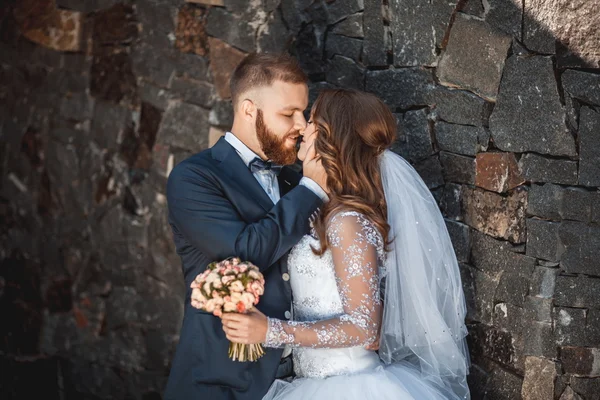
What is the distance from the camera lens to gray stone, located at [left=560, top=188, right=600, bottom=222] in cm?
275

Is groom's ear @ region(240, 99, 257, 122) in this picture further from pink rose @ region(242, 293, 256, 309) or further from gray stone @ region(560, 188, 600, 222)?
gray stone @ region(560, 188, 600, 222)

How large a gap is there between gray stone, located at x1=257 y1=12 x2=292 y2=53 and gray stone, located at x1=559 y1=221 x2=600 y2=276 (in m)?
1.88

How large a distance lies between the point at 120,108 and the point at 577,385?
323 cm

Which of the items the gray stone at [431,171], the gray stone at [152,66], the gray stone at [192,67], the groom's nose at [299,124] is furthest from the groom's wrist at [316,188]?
the gray stone at [152,66]

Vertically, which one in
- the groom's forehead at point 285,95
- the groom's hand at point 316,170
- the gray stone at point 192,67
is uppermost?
the gray stone at point 192,67

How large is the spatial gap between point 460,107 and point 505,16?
1.28 ft

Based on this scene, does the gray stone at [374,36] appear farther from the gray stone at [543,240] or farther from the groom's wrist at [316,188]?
the gray stone at [543,240]

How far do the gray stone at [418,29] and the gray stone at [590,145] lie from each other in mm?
700

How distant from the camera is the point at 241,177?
3.10 metres

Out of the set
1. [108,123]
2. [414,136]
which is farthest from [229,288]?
[108,123]

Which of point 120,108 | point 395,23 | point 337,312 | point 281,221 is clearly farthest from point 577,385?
point 120,108

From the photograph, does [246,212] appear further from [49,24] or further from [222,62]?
[49,24]

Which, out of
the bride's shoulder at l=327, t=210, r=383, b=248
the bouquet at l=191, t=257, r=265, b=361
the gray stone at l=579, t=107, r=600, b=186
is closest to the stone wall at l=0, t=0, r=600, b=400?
the gray stone at l=579, t=107, r=600, b=186

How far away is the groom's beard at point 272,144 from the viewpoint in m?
3.23
